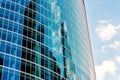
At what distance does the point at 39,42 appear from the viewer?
263 feet

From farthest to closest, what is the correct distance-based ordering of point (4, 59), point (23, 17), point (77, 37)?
point (77, 37)
point (23, 17)
point (4, 59)

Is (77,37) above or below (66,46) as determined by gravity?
above

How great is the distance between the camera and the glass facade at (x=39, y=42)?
71688 mm

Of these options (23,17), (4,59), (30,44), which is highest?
(23,17)

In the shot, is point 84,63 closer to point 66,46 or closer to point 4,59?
point 66,46

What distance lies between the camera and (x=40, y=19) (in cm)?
8494

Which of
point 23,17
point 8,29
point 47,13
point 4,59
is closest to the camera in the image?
point 4,59

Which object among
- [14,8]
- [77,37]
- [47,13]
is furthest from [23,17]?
[77,37]

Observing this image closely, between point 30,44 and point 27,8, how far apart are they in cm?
1090

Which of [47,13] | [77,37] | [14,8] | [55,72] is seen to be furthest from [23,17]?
[77,37]

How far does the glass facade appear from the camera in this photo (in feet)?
235

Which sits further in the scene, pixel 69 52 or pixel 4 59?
pixel 69 52

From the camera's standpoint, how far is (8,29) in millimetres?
75188

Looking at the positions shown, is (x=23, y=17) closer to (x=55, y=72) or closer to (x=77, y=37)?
(x=55, y=72)
